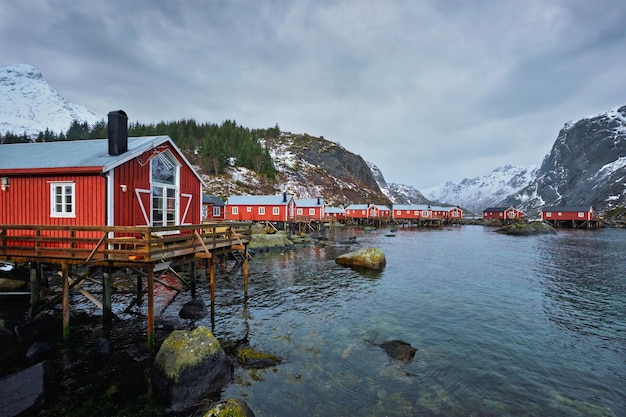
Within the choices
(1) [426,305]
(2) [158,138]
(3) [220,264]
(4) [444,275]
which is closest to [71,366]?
(2) [158,138]

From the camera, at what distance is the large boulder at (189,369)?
9219 millimetres

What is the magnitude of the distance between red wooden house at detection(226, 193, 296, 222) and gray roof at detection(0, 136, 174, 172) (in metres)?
45.3

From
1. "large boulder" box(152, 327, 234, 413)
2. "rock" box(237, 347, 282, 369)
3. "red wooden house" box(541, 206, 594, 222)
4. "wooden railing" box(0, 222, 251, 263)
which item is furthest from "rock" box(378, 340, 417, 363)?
"red wooden house" box(541, 206, 594, 222)

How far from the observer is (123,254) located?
460 inches

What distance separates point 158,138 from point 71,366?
10.5 metres

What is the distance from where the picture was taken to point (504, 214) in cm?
11131

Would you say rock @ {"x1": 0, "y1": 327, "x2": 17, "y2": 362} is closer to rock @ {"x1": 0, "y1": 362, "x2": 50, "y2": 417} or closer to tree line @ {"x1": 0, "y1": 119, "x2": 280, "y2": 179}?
rock @ {"x1": 0, "y1": 362, "x2": 50, "y2": 417}

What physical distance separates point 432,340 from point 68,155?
61.2 ft

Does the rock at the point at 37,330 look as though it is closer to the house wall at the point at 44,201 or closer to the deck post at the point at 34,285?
the deck post at the point at 34,285

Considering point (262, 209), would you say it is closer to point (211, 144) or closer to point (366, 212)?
point (366, 212)

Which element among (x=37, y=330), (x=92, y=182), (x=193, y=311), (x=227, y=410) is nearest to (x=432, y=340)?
(x=227, y=410)

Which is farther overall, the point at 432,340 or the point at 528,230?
the point at 528,230

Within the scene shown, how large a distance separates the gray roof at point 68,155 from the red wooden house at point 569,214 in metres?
111

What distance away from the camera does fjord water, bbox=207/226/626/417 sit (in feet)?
31.9
